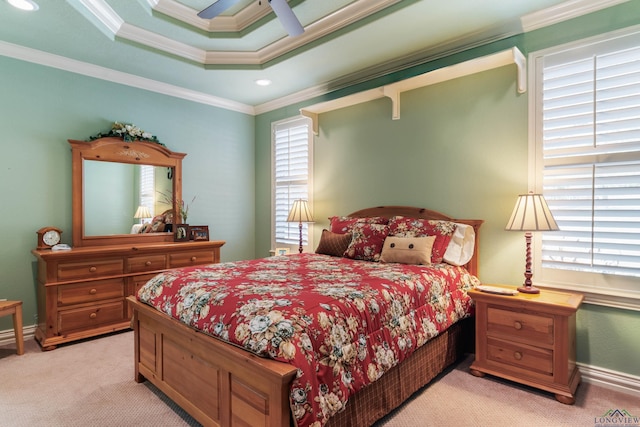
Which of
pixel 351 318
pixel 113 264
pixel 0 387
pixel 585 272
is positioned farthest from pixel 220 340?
pixel 585 272

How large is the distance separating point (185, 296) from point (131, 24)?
8.31 ft

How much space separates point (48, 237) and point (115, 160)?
985 millimetres

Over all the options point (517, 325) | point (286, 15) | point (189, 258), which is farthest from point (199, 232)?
point (517, 325)

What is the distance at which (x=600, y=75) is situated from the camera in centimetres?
240

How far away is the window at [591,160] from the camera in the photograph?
2287mm

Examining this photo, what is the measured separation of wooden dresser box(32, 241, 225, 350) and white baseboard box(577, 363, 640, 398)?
3.85 metres

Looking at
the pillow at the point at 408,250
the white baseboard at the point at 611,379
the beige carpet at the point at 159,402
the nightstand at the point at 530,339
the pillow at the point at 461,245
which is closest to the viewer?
the beige carpet at the point at 159,402

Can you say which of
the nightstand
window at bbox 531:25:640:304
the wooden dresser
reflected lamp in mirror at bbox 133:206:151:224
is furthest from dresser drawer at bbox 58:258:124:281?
window at bbox 531:25:640:304

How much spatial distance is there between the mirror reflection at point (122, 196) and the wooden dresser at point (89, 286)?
285 millimetres

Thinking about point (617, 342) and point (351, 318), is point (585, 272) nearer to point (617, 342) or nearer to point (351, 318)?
point (617, 342)

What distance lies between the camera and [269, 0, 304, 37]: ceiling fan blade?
7.14ft

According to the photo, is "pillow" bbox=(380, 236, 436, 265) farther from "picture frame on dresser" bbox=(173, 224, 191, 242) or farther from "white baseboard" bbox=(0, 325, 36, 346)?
"white baseboard" bbox=(0, 325, 36, 346)

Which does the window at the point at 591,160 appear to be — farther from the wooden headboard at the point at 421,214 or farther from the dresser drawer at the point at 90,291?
the dresser drawer at the point at 90,291

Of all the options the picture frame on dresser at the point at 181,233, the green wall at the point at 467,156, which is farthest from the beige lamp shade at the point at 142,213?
the green wall at the point at 467,156
